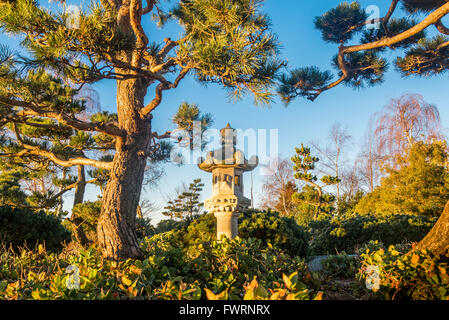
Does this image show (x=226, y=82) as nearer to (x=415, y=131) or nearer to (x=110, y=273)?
(x=110, y=273)

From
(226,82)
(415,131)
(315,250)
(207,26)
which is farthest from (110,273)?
(415,131)

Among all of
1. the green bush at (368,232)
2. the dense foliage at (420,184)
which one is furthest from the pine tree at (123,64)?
the dense foliage at (420,184)

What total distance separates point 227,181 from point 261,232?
72.6 inches

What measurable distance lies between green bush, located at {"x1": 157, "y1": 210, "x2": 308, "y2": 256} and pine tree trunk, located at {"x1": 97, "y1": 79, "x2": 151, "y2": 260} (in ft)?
9.53

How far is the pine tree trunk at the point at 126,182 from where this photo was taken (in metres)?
3.48

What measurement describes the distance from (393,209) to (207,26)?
9.59 meters

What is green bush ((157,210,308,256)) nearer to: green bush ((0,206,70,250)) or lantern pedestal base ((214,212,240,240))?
lantern pedestal base ((214,212,240,240))

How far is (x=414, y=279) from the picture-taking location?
2016 mm

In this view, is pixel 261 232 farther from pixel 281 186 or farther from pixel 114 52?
pixel 281 186

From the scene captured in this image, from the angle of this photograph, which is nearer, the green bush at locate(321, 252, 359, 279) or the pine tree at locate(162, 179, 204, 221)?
the green bush at locate(321, 252, 359, 279)

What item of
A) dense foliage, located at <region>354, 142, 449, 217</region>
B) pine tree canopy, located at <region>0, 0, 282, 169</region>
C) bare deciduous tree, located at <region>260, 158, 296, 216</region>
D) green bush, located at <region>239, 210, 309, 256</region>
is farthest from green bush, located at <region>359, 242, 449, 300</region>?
bare deciduous tree, located at <region>260, 158, 296, 216</region>

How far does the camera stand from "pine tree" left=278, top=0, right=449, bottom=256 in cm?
530

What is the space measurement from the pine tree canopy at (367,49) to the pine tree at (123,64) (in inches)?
67.5

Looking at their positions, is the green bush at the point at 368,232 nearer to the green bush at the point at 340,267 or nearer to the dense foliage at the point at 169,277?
the green bush at the point at 340,267
